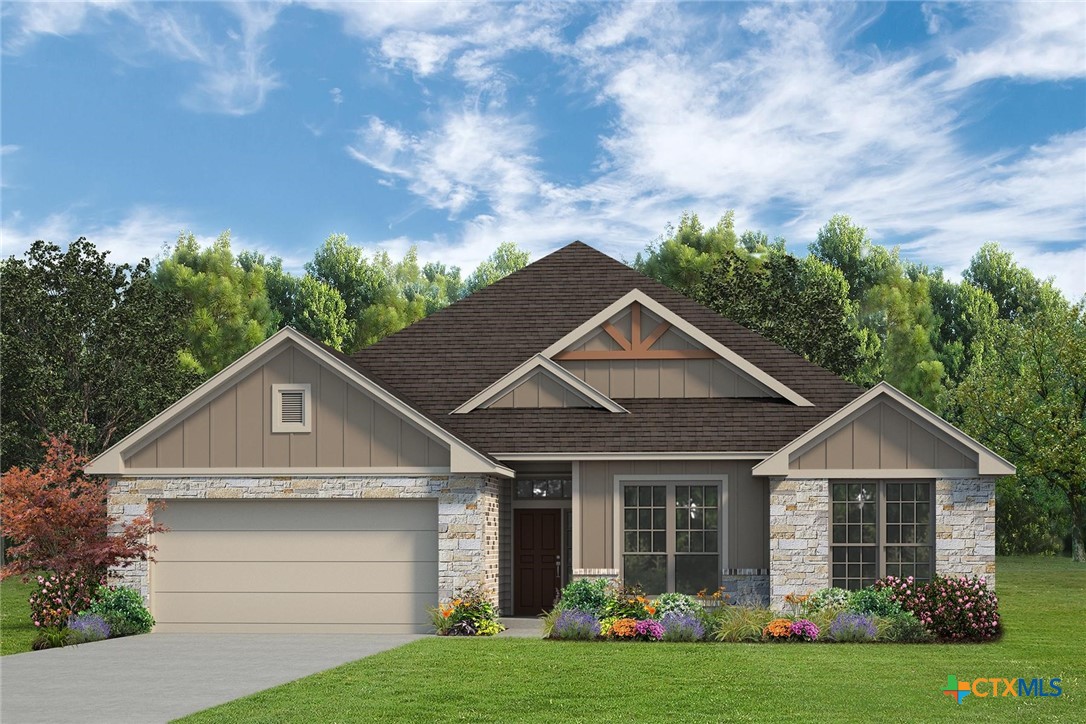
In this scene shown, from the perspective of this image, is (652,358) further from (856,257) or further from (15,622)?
(856,257)

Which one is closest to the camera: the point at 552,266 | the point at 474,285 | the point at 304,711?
the point at 304,711

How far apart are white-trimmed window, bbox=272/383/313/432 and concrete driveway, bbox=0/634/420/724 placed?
3.53 metres

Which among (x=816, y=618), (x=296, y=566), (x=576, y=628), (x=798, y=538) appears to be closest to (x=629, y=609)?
(x=576, y=628)

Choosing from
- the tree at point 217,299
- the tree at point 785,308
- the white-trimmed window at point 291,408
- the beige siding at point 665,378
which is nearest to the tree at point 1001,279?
the tree at point 785,308

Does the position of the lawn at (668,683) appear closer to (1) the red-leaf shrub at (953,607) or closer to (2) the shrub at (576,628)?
(1) the red-leaf shrub at (953,607)

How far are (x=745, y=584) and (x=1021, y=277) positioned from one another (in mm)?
44729

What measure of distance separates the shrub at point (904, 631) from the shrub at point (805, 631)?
41.4 inches

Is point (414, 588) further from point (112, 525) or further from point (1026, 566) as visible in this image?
point (1026, 566)

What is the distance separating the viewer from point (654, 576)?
2227 centimetres

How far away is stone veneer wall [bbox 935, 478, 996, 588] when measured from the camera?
2116 cm

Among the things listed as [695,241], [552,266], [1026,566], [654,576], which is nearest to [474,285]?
[695,241]

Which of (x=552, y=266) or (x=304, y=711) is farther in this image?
(x=552, y=266)

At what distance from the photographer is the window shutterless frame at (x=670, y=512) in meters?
22.2

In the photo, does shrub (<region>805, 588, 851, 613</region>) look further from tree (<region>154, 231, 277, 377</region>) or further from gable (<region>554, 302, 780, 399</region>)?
tree (<region>154, 231, 277, 377</region>)
